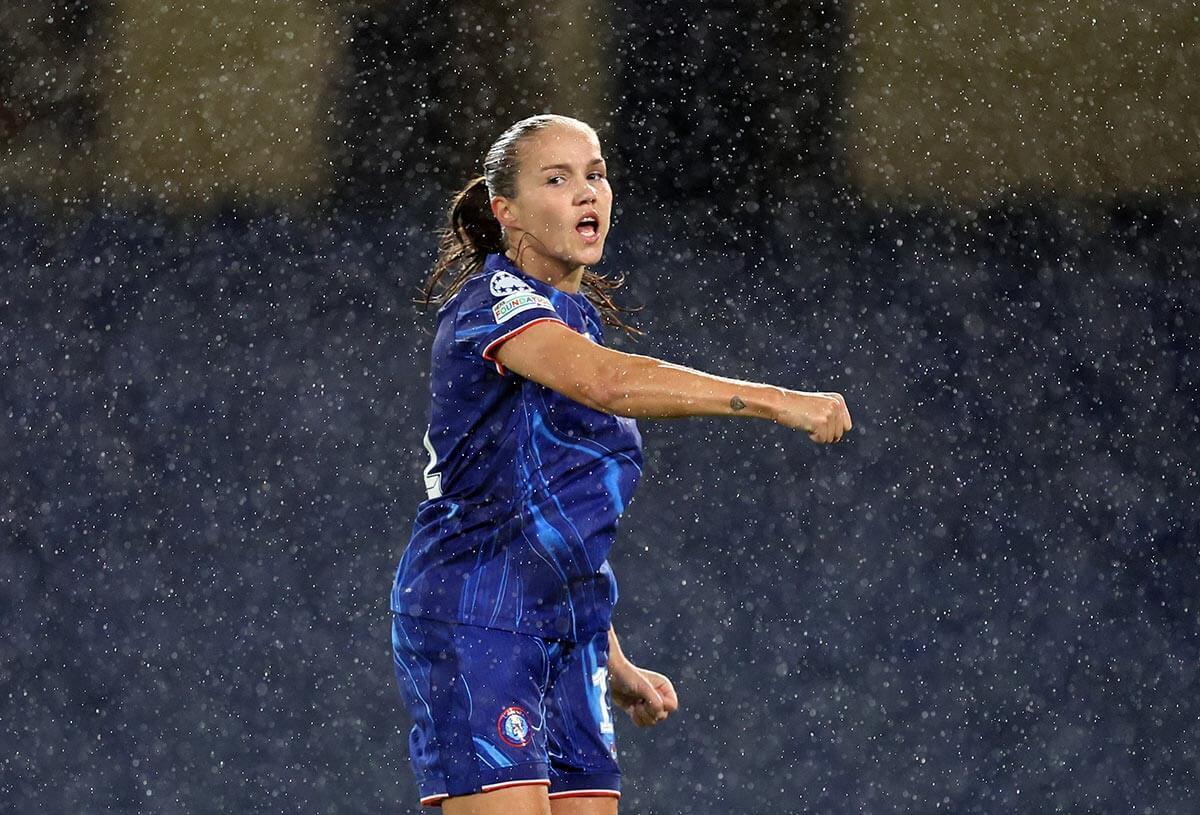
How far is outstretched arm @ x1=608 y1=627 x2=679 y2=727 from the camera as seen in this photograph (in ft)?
7.63

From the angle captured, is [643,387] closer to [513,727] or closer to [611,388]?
[611,388]

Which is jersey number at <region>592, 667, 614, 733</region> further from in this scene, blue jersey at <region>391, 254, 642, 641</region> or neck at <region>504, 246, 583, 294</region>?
neck at <region>504, 246, 583, 294</region>

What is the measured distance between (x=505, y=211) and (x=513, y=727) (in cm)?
68

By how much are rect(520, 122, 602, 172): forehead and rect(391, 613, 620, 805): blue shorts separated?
0.62 metres

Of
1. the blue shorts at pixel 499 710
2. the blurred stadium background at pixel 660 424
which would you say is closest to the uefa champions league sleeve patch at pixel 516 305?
the blue shorts at pixel 499 710

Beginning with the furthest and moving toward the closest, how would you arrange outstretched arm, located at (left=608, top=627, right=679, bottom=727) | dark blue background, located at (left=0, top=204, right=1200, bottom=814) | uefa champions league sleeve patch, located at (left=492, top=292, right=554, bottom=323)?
dark blue background, located at (left=0, top=204, right=1200, bottom=814) < outstretched arm, located at (left=608, top=627, right=679, bottom=727) < uefa champions league sleeve patch, located at (left=492, top=292, right=554, bottom=323)

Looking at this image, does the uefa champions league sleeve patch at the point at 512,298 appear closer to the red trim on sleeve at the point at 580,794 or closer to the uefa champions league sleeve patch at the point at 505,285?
the uefa champions league sleeve patch at the point at 505,285

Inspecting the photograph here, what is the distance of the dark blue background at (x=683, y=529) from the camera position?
434cm

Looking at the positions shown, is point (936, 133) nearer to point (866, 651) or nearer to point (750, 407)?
point (866, 651)

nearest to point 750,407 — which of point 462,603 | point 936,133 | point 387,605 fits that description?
point 462,603

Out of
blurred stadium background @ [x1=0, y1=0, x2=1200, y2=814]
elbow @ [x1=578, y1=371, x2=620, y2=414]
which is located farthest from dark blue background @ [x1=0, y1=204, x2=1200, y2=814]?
elbow @ [x1=578, y1=371, x2=620, y2=414]

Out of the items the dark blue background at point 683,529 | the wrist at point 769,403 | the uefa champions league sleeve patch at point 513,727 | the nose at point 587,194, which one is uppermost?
the nose at point 587,194

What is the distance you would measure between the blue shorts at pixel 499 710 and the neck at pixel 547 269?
47 cm

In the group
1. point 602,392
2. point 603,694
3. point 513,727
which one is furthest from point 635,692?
point 602,392
